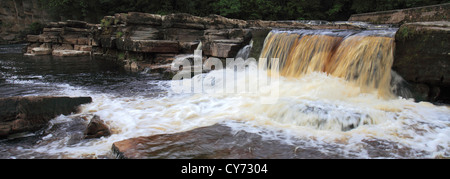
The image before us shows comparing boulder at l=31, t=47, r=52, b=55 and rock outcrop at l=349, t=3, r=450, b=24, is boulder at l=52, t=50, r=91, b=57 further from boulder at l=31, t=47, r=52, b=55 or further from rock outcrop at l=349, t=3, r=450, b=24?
rock outcrop at l=349, t=3, r=450, b=24

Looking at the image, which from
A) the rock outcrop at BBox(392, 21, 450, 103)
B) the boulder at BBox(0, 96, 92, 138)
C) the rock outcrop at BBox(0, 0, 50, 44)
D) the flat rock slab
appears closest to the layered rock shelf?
the rock outcrop at BBox(392, 21, 450, 103)

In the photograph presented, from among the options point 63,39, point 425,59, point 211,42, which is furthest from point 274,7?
point 425,59

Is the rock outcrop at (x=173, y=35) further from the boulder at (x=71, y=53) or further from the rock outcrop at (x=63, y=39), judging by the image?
the rock outcrop at (x=63, y=39)

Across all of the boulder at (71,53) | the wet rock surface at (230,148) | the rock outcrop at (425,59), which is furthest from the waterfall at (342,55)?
the boulder at (71,53)

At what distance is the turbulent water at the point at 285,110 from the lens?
3.70 metres

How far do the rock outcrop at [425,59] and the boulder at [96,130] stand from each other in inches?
226

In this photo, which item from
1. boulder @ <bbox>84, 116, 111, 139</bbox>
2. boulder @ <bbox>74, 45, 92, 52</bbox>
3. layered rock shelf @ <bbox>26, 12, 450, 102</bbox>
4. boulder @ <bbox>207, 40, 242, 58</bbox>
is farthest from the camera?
boulder @ <bbox>74, 45, 92, 52</bbox>

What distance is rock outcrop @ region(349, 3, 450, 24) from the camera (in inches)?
377

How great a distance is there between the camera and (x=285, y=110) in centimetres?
486

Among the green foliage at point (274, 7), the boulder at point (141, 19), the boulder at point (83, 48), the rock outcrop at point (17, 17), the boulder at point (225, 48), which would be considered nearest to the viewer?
the boulder at point (225, 48)

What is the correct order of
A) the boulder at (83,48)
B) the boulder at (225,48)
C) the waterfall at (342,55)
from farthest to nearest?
the boulder at (83,48) < the boulder at (225,48) < the waterfall at (342,55)

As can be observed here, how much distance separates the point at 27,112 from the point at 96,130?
4.32 feet

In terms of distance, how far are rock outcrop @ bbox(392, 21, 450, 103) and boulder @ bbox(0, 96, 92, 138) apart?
6.69 meters
